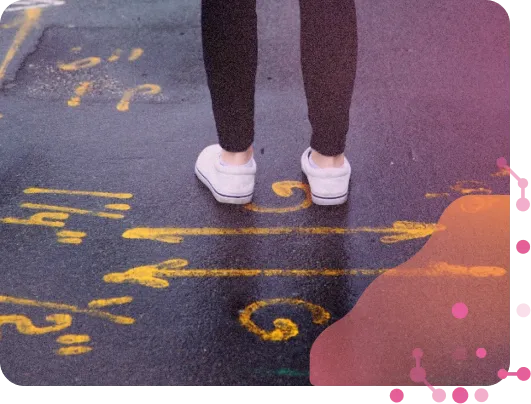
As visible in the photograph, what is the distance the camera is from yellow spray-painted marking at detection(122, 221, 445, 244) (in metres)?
2.59

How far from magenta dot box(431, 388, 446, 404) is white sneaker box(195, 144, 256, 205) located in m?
1.09

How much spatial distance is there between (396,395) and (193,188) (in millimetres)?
1252

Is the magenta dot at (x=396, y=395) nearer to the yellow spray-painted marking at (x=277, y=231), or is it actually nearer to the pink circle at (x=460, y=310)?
the pink circle at (x=460, y=310)

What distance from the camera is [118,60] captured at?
149 inches

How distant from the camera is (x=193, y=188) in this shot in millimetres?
2852

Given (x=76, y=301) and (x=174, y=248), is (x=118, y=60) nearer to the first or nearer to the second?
(x=174, y=248)

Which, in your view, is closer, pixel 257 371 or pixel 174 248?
pixel 257 371

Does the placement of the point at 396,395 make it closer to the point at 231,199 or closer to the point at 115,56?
the point at 231,199

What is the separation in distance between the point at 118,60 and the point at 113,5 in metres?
0.78

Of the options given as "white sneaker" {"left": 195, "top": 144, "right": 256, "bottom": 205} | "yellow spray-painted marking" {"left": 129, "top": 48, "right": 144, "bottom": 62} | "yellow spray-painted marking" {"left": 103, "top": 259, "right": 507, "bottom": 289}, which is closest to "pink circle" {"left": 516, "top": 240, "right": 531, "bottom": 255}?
"yellow spray-painted marking" {"left": 103, "top": 259, "right": 507, "bottom": 289}

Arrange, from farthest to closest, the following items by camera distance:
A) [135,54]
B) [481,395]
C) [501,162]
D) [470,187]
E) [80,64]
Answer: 1. [135,54]
2. [80,64]
3. [501,162]
4. [470,187]
5. [481,395]

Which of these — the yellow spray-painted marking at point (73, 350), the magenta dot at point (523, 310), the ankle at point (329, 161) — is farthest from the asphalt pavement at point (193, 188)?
the magenta dot at point (523, 310)

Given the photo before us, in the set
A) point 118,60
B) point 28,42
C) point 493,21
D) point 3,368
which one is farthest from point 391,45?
point 3,368

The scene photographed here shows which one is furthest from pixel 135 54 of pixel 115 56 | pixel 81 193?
pixel 81 193
